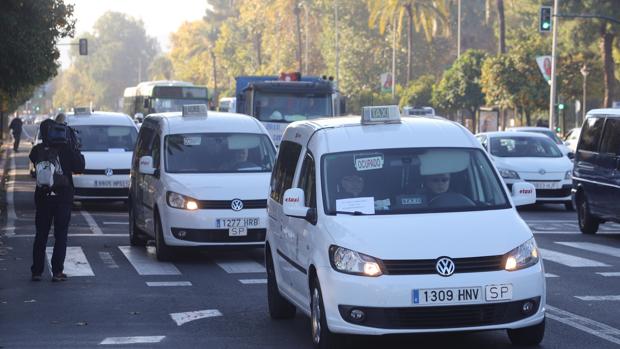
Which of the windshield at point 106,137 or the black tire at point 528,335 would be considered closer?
the black tire at point 528,335

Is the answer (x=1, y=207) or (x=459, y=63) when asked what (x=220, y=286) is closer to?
(x=1, y=207)

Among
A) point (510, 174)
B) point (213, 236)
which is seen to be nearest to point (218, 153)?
point (213, 236)

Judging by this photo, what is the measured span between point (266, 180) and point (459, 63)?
59646mm

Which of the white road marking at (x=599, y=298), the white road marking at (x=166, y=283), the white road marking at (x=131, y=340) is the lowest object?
the white road marking at (x=166, y=283)

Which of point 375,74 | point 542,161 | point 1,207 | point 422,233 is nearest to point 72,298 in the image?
point 422,233

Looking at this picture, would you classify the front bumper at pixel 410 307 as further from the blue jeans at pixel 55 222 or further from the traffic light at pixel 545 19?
the traffic light at pixel 545 19

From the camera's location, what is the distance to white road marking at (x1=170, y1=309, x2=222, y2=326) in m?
11.3

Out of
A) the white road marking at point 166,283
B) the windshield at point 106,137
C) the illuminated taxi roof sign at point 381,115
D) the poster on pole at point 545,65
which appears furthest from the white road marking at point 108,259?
the poster on pole at point 545,65

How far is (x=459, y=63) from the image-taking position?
7494cm

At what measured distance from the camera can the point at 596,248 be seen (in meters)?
18.1

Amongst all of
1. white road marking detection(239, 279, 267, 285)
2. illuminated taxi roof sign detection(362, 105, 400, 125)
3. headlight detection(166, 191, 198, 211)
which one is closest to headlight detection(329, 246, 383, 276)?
illuminated taxi roof sign detection(362, 105, 400, 125)

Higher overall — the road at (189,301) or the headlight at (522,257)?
the headlight at (522,257)

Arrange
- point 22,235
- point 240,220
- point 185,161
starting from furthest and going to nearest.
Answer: point 22,235, point 185,161, point 240,220

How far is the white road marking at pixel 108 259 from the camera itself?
624 inches
